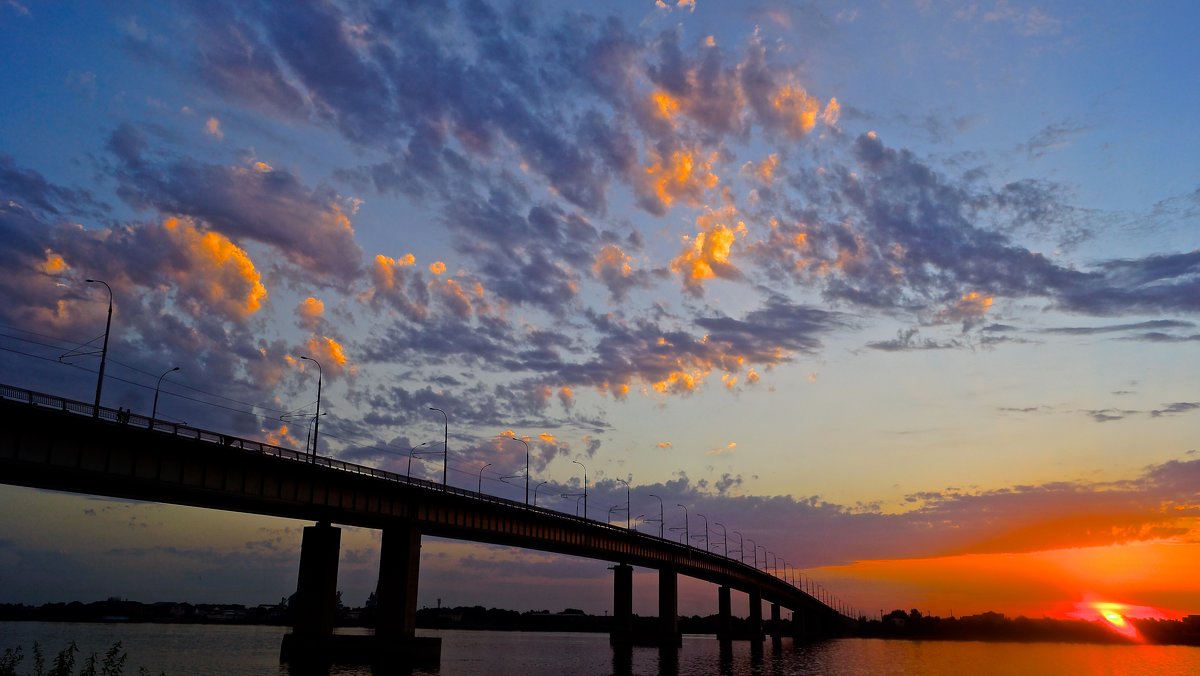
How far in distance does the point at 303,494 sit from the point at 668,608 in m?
93.9

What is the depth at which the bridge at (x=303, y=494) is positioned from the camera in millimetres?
51625

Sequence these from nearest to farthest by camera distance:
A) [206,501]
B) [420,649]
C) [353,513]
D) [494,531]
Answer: [206,501], [353,513], [420,649], [494,531]

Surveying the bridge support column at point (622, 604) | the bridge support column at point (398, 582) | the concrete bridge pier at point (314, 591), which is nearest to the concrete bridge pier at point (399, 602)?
the bridge support column at point (398, 582)

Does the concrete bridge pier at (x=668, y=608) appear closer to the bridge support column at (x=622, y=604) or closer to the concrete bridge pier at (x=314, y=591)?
the bridge support column at (x=622, y=604)

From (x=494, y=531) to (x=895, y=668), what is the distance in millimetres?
50783

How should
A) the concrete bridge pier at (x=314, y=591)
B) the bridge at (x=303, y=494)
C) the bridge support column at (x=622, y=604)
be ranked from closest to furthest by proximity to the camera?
1. the bridge at (x=303, y=494)
2. the concrete bridge pier at (x=314, y=591)
3. the bridge support column at (x=622, y=604)

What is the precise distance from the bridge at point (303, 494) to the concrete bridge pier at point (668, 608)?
28.8m

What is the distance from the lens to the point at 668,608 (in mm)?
150500

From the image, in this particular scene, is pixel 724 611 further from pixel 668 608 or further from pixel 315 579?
pixel 315 579

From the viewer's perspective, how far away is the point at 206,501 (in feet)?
214

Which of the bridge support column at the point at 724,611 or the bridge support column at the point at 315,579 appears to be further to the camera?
the bridge support column at the point at 724,611

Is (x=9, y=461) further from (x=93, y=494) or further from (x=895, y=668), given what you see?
(x=895, y=668)

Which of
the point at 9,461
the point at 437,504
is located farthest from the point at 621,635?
the point at 9,461

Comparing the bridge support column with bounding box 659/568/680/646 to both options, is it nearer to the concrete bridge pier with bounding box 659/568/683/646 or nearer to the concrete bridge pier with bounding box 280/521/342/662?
the concrete bridge pier with bounding box 659/568/683/646
